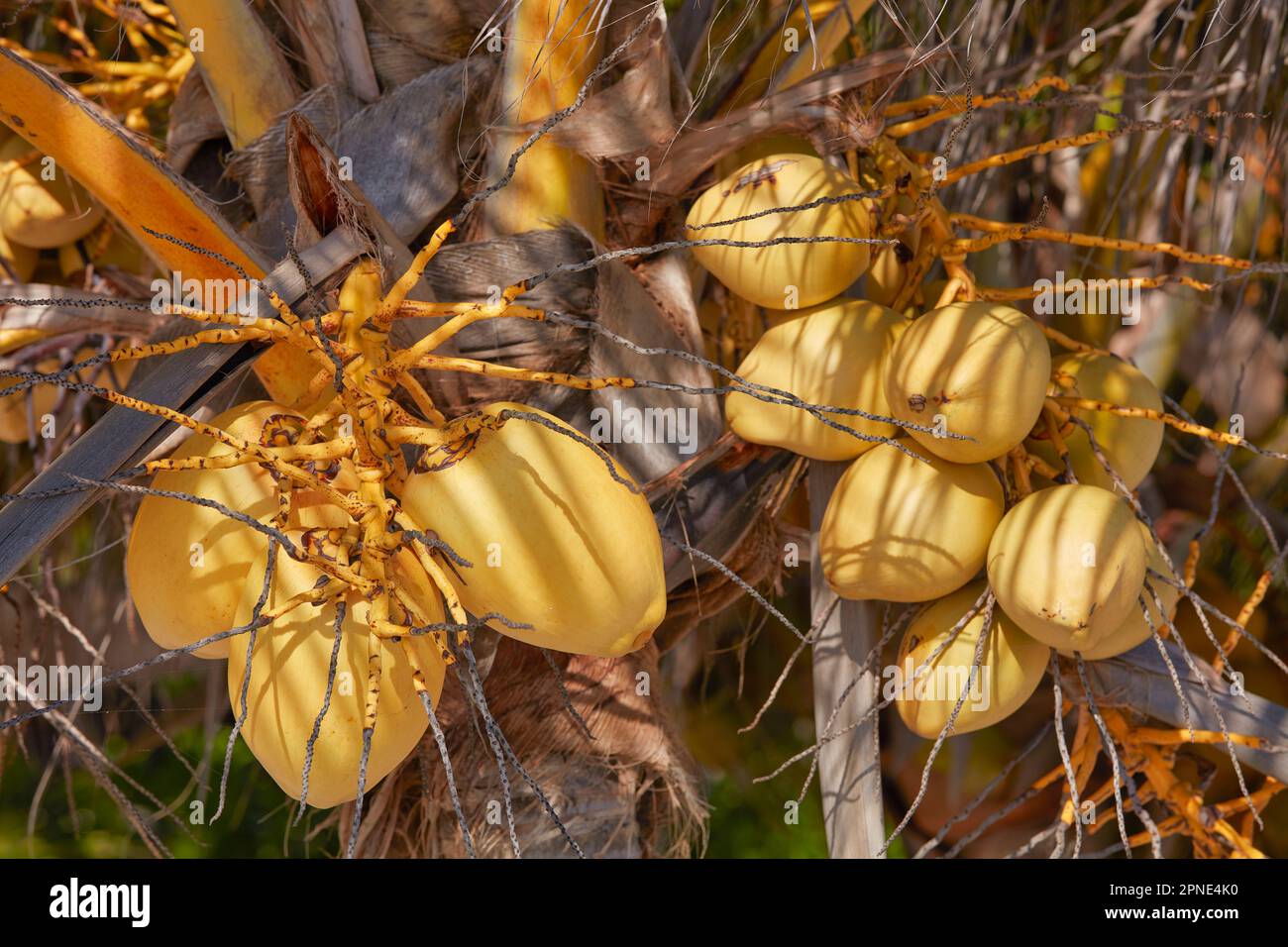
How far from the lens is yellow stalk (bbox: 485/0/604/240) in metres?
0.86

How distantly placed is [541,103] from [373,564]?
392 millimetres

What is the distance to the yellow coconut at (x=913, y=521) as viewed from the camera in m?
0.83

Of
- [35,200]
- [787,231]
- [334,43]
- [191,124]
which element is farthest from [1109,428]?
[35,200]

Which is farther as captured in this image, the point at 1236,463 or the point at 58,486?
the point at 1236,463

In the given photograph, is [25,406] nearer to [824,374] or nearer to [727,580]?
[727,580]

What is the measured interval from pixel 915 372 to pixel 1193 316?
82 cm

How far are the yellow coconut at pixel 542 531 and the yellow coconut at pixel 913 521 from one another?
0.19 metres

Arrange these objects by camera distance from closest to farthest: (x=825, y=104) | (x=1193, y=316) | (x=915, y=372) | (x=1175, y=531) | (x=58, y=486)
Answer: (x=58, y=486) < (x=915, y=372) < (x=825, y=104) < (x=1193, y=316) < (x=1175, y=531)

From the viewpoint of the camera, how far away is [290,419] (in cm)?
70

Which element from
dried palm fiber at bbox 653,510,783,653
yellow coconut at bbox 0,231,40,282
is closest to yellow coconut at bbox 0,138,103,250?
yellow coconut at bbox 0,231,40,282

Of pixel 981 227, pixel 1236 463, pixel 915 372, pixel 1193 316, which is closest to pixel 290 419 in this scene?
pixel 915 372

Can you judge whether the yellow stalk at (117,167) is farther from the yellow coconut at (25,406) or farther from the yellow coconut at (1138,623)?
the yellow coconut at (1138,623)

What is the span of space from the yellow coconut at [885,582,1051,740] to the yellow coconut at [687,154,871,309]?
0.82ft

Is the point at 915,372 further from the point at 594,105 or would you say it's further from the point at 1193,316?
the point at 1193,316
